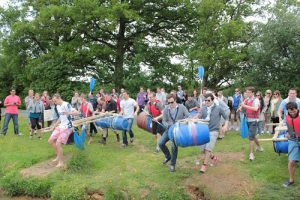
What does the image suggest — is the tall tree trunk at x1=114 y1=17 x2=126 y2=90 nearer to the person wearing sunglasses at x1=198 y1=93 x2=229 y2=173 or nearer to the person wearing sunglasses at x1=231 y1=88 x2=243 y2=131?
the person wearing sunglasses at x1=231 y1=88 x2=243 y2=131

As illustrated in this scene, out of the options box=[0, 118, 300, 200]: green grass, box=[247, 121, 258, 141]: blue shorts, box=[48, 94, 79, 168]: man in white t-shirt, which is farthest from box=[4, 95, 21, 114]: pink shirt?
box=[247, 121, 258, 141]: blue shorts

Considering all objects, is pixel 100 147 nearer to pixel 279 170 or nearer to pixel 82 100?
pixel 82 100

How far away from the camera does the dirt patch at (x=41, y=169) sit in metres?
10.7

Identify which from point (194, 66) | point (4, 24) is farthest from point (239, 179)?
point (4, 24)

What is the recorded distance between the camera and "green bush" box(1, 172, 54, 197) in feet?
33.0

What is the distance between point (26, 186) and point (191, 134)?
4627mm

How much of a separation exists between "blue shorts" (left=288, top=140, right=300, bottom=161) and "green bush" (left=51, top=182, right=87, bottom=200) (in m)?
4.85

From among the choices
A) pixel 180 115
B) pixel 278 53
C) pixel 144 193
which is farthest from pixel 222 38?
pixel 144 193

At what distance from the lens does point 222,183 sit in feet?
30.6

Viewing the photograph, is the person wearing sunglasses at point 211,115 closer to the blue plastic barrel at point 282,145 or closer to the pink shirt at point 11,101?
the blue plastic barrel at point 282,145

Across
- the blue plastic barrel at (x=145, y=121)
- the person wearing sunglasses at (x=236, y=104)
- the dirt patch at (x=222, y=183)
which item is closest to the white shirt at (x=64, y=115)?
the blue plastic barrel at (x=145, y=121)

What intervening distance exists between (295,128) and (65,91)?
69.4 feet

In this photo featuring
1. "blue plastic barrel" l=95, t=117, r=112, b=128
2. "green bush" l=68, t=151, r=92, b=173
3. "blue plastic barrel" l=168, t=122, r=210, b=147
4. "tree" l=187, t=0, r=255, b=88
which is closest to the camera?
"blue plastic barrel" l=168, t=122, r=210, b=147

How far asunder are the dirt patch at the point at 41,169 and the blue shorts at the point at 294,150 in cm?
602
